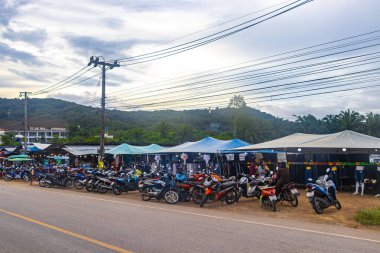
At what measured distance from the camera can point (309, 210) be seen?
13.7m

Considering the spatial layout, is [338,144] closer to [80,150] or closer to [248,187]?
[248,187]

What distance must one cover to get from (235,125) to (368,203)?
5698cm

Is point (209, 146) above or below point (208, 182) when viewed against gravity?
above

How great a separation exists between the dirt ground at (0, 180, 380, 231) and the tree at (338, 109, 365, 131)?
50.7m

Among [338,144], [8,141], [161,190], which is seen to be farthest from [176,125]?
[161,190]

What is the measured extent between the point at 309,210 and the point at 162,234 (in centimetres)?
704

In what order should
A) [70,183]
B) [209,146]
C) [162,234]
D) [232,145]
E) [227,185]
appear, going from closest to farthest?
[162,234] < [227,185] < [70,183] < [232,145] < [209,146]

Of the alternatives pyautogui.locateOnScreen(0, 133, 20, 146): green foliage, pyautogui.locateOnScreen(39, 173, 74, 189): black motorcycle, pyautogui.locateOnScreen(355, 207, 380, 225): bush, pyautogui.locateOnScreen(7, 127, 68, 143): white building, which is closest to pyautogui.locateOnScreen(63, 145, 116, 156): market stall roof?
pyautogui.locateOnScreen(39, 173, 74, 189): black motorcycle

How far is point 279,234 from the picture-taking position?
343 inches

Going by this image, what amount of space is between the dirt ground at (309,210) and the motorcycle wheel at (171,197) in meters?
0.34

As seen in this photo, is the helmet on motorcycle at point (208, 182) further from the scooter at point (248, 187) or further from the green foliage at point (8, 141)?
the green foliage at point (8, 141)

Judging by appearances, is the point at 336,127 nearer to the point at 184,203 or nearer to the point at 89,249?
the point at 184,203

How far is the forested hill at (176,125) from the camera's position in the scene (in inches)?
2574

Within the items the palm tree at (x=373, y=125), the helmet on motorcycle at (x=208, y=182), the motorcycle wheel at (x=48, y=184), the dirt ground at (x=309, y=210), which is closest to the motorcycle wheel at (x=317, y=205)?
the dirt ground at (x=309, y=210)
